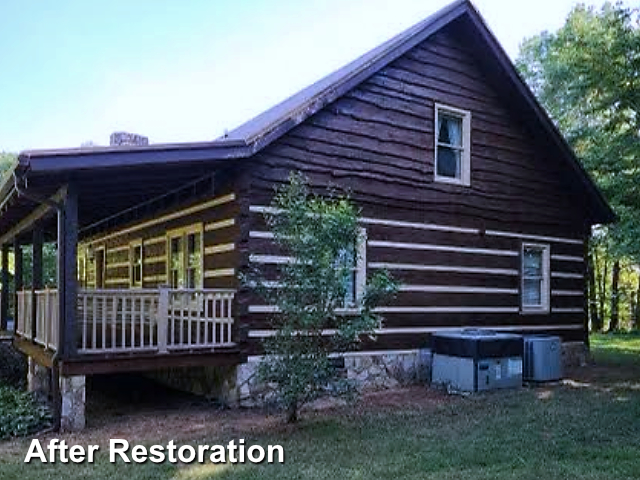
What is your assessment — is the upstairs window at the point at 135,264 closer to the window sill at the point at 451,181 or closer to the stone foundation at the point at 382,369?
the stone foundation at the point at 382,369

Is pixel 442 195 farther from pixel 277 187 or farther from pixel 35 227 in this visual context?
pixel 35 227

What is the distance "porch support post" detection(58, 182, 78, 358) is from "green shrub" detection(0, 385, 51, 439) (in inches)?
38.6

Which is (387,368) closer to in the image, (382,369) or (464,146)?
(382,369)

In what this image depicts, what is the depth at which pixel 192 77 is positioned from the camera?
36.1 metres

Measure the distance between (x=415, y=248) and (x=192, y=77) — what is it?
26050 mm

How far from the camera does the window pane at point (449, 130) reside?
1375 cm

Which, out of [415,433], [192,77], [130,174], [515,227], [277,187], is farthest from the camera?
[192,77]

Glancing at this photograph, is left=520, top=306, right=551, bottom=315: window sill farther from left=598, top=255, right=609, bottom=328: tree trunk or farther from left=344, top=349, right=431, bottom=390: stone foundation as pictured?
left=598, top=255, right=609, bottom=328: tree trunk

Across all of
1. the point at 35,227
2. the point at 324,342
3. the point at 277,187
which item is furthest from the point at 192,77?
the point at 324,342

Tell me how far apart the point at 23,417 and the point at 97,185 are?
11.7 feet

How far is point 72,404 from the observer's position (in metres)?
9.05

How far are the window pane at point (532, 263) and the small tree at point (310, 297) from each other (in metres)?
7.26

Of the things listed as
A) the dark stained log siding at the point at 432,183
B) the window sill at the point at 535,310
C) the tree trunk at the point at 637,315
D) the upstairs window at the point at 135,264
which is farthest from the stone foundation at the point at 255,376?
the tree trunk at the point at 637,315

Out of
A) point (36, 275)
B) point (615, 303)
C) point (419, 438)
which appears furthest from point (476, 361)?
point (615, 303)
